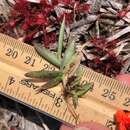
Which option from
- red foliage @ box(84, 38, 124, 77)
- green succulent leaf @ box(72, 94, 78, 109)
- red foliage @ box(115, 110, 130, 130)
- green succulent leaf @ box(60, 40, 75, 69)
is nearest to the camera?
red foliage @ box(115, 110, 130, 130)

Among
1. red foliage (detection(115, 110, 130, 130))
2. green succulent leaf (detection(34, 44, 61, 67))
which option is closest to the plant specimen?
green succulent leaf (detection(34, 44, 61, 67))

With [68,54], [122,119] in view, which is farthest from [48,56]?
[122,119]

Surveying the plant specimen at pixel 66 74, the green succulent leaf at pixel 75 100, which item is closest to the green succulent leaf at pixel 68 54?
the plant specimen at pixel 66 74

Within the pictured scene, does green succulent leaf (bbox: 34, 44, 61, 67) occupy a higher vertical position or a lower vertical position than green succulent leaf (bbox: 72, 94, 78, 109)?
higher

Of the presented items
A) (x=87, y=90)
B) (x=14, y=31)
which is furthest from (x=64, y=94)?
(x=14, y=31)

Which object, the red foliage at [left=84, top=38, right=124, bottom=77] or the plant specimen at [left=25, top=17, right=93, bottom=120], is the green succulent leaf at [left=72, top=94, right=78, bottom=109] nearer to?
the plant specimen at [left=25, top=17, right=93, bottom=120]

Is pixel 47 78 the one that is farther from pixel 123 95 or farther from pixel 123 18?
pixel 123 18
